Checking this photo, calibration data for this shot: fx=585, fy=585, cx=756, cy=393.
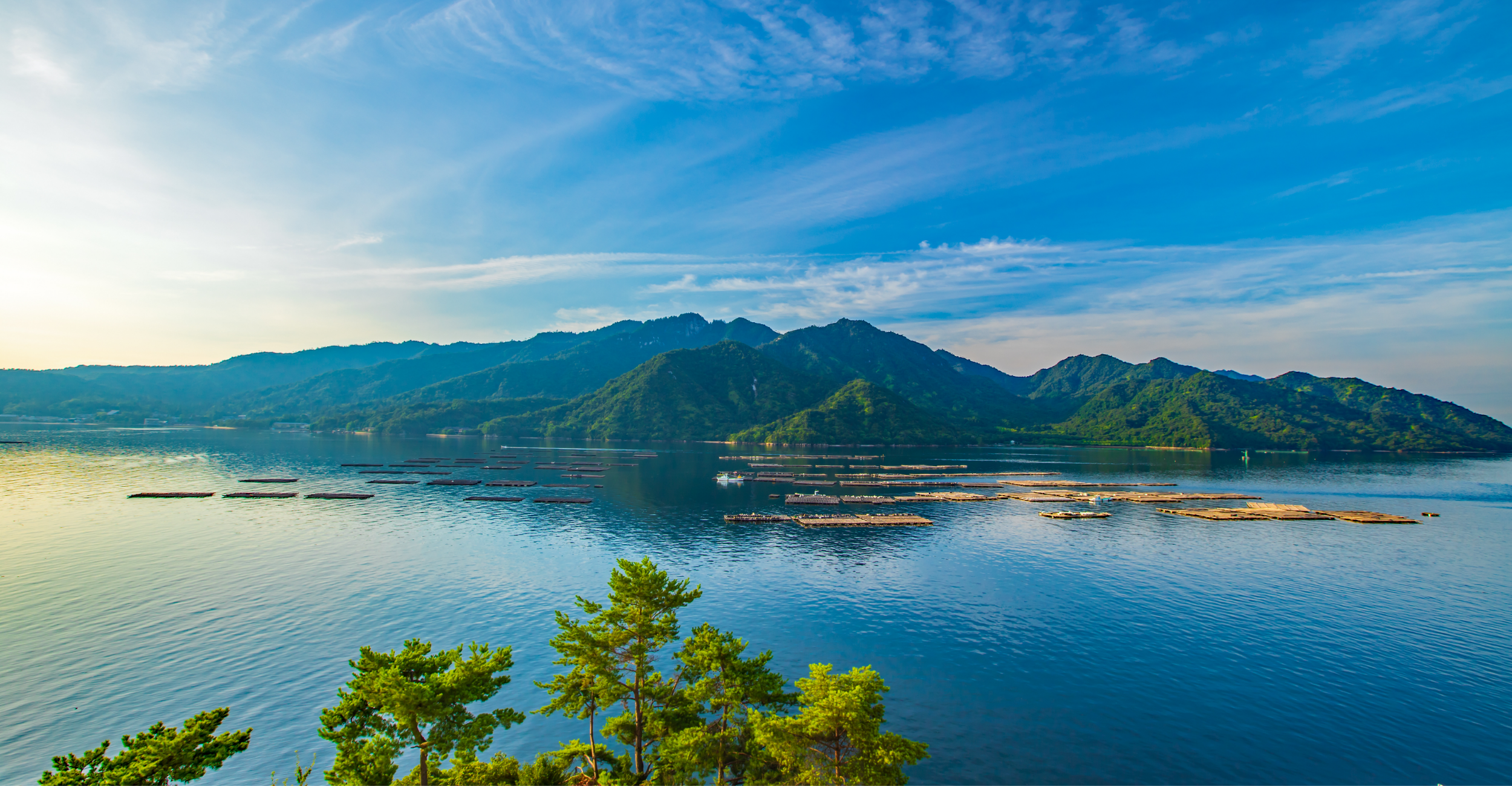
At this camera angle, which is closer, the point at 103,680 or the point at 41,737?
the point at 41,737

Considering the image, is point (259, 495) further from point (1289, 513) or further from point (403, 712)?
point (1289, 513)

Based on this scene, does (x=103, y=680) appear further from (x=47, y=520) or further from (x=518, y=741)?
(x=47, y=520)

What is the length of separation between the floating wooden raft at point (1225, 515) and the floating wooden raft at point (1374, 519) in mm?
14054

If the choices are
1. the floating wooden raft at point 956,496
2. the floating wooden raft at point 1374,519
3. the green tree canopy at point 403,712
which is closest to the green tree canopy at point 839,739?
the green tree canopy at point 403,712

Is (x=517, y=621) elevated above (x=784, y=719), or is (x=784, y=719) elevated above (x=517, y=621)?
(x=784, y=719)

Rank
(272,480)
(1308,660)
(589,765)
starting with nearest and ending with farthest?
(589,765)
(1308,660)
(272,480)

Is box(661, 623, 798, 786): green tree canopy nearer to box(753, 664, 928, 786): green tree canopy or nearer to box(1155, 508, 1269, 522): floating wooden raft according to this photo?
box(753, 664, 928, 786): green tree canopy

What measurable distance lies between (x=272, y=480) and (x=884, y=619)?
521 feet

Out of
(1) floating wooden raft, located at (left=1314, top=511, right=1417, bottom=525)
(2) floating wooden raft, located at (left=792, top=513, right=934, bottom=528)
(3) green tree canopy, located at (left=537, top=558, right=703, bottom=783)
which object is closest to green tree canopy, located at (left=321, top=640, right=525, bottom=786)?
(3) green tree canopy, located at (left=537, top=558, right=703, bottom=783)

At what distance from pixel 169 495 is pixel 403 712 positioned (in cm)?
14159

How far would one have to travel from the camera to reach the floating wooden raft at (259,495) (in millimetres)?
121125

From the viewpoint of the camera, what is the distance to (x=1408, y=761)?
112ft

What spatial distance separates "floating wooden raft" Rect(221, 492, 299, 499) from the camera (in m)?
121

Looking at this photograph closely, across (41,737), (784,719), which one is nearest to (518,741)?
(784,719)
